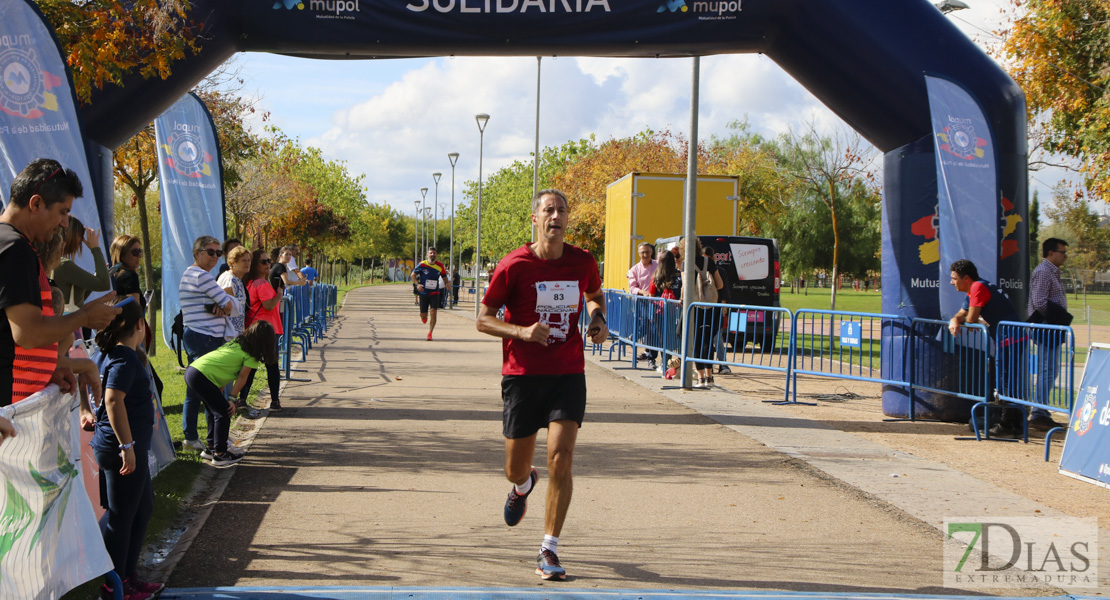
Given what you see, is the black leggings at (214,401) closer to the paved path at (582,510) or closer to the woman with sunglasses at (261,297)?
the paved path at (582,510)

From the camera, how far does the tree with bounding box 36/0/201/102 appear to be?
7.31m

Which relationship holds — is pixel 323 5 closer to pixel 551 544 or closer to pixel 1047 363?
pixel 551 544

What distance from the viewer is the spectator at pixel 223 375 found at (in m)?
7.07

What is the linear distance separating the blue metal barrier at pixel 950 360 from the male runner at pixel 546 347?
5620 millimetres

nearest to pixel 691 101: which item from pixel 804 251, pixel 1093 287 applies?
pixel 804 251

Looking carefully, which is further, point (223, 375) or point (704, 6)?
point (704, 6)

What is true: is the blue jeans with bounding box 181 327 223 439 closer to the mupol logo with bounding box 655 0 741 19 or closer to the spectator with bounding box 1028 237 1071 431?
the mupol logo with bounding box 655 0 741 19

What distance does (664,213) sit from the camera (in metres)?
19.6

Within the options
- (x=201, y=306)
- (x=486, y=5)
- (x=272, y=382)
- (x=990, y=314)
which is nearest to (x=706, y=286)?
(x=990, y=314)

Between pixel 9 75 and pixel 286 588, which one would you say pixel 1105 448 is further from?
pixel 9 75

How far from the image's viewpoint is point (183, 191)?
11.5 metres

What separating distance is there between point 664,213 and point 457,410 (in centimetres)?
1036

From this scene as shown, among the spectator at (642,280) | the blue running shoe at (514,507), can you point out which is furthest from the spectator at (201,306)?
the spectator at (642,280)

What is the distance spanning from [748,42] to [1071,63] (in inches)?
317
